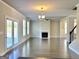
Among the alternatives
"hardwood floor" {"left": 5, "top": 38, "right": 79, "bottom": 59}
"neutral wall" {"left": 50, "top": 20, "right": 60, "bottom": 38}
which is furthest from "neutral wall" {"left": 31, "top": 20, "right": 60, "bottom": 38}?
"hardwood floor" {"left": 5, "top": 38, "right": 79, "bottom": 59}

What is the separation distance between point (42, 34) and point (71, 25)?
753cm

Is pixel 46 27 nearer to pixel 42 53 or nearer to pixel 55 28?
pixel 55 28

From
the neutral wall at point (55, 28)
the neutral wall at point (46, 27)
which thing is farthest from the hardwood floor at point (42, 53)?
the neutral wall at point (55, 28)

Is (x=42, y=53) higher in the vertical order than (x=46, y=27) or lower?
lower

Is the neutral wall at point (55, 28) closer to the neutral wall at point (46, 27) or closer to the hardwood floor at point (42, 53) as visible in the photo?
the neutral wall at point (46, 27)

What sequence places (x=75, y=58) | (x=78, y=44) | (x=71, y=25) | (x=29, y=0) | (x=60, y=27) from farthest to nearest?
(x=60, y=27) → (x=71, y=25) → (x=78, y=44) → (x=29, y=0) → (x=75, y=58)

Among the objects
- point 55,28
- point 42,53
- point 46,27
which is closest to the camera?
point 42,53

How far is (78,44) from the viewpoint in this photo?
25.2ft

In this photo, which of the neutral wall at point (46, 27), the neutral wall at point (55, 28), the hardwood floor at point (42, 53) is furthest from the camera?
the neutral wall at point (55, 28)

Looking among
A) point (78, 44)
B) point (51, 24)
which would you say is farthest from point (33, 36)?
point (78, 44)

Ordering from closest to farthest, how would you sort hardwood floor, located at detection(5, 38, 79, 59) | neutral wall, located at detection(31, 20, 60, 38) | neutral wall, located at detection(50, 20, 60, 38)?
1. hardwood floor, located at detection(5, 38, 79, 59)
2. neutral wall, located at detection(31, 20, 60, 38)
3. neutral wall, located at detection(50, 20, 60, 38)

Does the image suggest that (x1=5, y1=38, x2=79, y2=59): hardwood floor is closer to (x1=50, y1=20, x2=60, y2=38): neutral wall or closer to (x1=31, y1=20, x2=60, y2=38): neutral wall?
(x1=31, y1=20, x2=60, y2=38): neutral wall

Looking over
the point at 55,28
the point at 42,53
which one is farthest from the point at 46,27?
the point at 42,53

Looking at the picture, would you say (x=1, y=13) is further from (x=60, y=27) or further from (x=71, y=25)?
(x=60, y=27)
